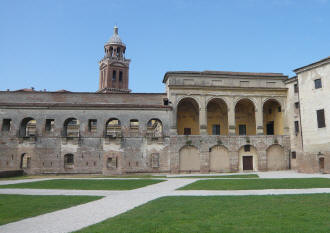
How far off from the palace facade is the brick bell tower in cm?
3426

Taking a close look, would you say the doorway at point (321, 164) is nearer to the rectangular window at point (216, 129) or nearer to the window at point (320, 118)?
the window at point (320, 118)

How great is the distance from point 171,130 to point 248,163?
10.4 m

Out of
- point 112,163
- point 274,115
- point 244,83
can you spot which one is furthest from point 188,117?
point 112,163

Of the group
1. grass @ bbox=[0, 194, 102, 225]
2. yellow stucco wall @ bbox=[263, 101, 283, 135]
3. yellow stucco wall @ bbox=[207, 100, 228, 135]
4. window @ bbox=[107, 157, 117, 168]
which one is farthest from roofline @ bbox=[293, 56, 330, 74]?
grass @ bbox=[0, 194, 102, 225]

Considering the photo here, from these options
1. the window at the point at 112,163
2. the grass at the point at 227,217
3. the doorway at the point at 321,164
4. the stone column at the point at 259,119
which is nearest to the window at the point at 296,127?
the stone column at the point at 259,119

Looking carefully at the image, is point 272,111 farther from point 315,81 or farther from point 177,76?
point 177,76

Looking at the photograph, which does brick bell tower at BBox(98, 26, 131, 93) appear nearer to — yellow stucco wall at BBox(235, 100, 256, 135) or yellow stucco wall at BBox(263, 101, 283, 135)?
yellow stucco wall at BBox(235, 100, 256, 135)

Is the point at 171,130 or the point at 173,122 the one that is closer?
the point at 171,130

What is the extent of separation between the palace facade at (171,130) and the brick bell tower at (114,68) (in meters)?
34.3

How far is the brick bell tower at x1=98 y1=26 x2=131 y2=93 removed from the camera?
70.2 meters

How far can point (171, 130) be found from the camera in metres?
35.2

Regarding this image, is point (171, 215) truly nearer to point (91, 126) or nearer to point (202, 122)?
point (202, 122)

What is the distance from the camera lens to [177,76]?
3659cm

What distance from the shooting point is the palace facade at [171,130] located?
33.2m
